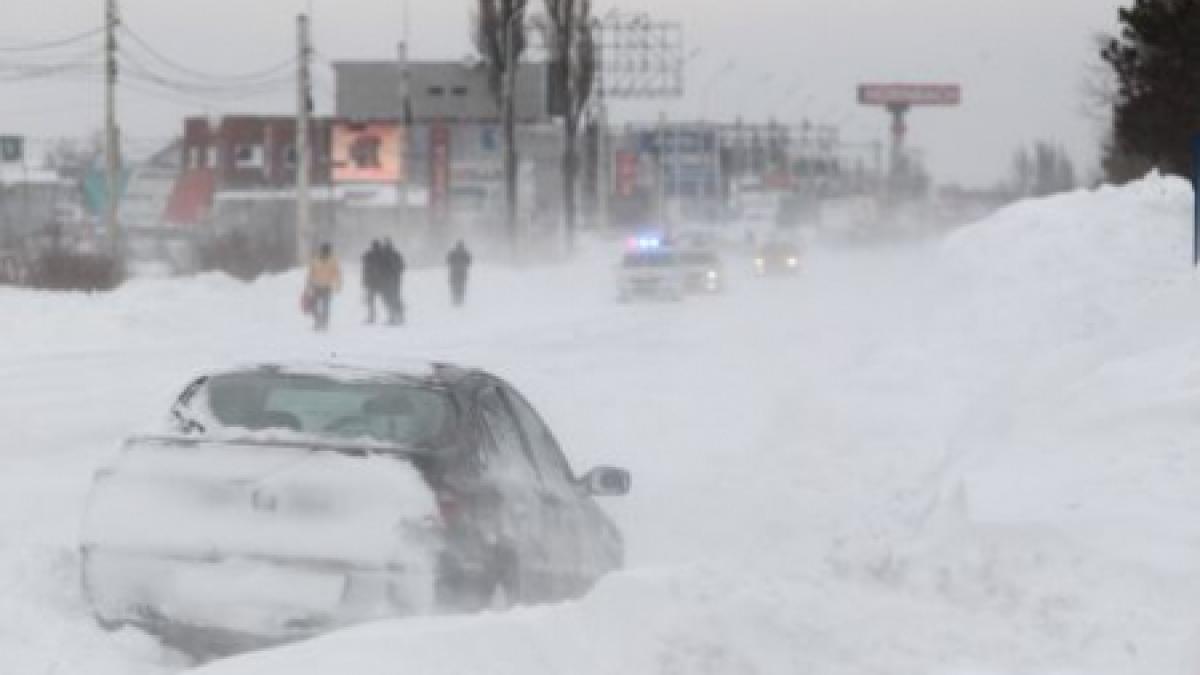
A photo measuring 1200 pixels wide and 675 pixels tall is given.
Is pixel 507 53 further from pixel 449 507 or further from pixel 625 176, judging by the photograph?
pixel 449 507

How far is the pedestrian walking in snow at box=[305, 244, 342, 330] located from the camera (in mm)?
32938

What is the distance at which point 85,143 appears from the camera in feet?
520

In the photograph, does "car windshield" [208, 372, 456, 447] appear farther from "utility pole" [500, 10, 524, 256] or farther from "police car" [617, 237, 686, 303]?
"utility pole" [500, 10, 524, 256]

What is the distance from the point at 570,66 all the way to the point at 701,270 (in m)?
22.1

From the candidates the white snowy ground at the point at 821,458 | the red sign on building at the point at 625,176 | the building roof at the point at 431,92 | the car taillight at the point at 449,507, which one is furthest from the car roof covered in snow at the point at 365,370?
the red sign on building at the point at 625,176

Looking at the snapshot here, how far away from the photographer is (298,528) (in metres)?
7.57

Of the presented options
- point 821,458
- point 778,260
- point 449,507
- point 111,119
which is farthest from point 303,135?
point 449,507

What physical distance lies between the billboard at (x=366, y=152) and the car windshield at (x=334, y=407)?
205 feet

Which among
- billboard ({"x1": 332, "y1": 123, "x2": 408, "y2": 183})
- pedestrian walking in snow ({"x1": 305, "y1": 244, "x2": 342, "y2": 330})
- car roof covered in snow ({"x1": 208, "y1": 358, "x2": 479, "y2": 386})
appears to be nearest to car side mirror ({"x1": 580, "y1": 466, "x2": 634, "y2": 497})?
car roof covered in snow ({"x1": 208, "y1": 358, "x2": 479, "y2": 386})

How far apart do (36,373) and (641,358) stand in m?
8.45

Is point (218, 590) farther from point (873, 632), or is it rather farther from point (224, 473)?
point (873, 632)

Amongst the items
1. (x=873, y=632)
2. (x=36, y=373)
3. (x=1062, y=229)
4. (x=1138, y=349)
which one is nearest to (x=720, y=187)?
(x=1062, y=229)

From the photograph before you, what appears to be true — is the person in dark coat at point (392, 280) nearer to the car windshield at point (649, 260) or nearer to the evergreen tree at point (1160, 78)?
the evergreen tree at point (1160, 78)

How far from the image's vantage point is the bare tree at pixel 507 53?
60812 millimetres
